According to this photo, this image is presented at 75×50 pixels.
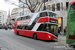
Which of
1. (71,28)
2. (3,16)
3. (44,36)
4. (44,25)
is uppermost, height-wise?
(3,16)

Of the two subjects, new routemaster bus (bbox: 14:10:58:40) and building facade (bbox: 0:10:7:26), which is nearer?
new routemaster bus (bbox: 14:10:58:40)

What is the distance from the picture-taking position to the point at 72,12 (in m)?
7.93

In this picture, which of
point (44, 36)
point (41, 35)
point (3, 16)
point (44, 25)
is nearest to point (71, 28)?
point (44, 25)

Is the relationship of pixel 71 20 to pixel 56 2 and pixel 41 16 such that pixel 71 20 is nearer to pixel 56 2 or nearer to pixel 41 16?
pixel 41 16

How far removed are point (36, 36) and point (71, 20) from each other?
6305 millimetres

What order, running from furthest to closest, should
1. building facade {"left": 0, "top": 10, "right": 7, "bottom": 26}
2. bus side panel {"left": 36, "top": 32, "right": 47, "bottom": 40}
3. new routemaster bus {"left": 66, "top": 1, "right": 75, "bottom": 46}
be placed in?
building facade {"left": 0, "top": 10, "right": 7, "bottom": 26}, bus side panel {"left": 36, "top": 32, "right": 47, "bottom": 40}, new routemaster bus {"left": 66, "top": 1, "right": 75, "bottom": 46}

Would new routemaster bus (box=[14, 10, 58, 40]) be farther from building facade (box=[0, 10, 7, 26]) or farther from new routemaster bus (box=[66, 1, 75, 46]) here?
building facade (box=[0, 10, 7, 26])

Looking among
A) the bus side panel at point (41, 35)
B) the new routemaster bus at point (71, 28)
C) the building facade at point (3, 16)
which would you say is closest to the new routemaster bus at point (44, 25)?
the bus side panel at point (41, 35)

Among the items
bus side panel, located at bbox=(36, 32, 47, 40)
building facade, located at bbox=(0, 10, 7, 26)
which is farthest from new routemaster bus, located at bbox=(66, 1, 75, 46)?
building facade, located at bbox=(0, 10, 7, 26)

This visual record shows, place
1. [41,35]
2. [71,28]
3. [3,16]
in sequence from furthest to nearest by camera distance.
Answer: [3,16], [41,35], [71,28]

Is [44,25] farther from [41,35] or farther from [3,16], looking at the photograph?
[3,16]

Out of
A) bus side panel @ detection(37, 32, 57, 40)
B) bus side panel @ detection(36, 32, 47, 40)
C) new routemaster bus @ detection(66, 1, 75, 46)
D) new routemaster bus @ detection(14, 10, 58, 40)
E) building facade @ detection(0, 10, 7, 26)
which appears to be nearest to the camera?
new routemaster bus @ detection(66, 1, 75, 46)

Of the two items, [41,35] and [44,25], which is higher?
[44,25]

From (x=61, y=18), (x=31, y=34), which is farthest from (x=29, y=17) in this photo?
(x=61, y=18)
